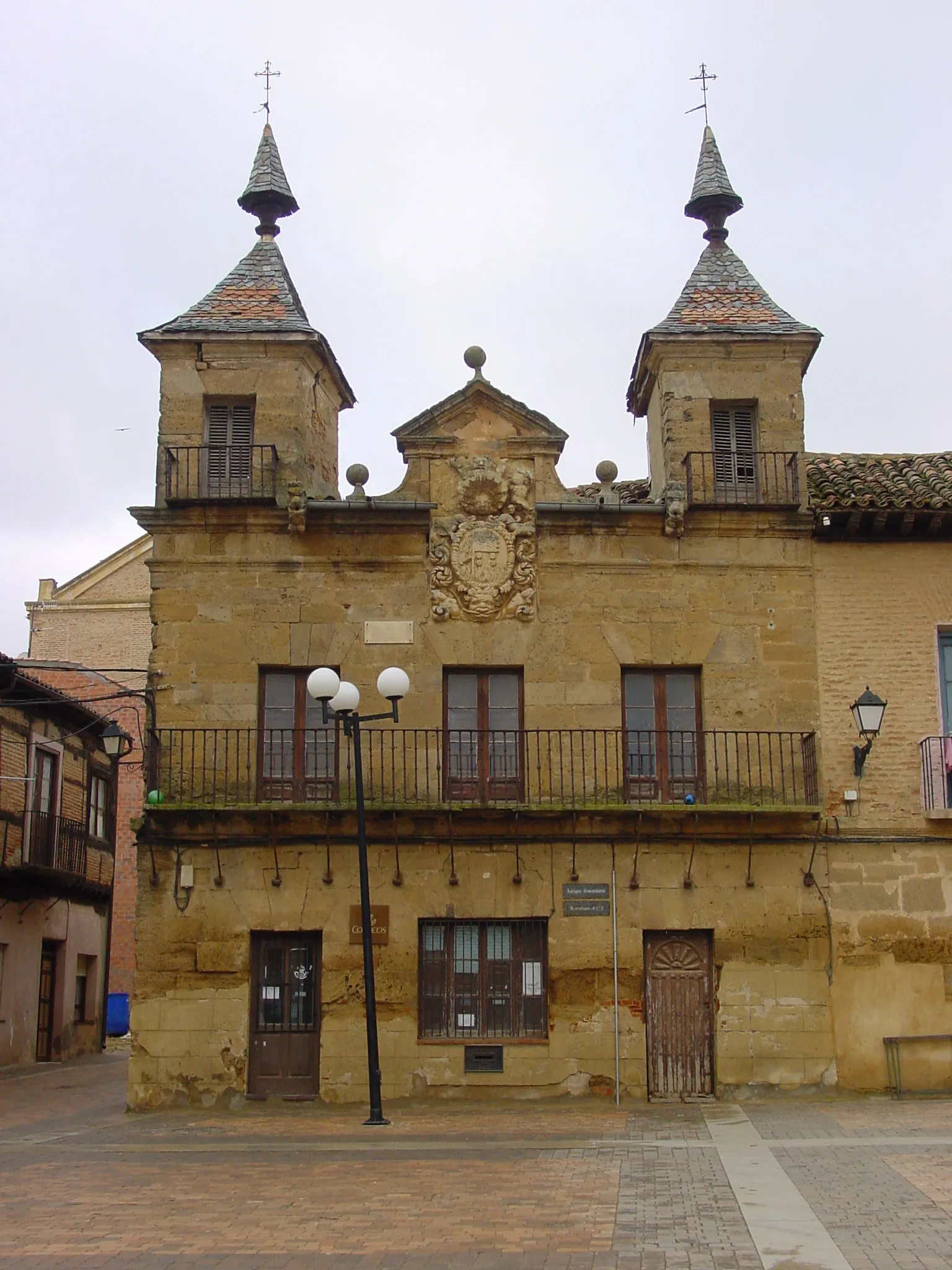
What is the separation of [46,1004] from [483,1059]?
13158 millimetres

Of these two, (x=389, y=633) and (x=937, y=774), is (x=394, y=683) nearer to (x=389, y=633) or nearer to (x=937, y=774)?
(x=389, y=633)

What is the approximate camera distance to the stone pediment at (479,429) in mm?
17750

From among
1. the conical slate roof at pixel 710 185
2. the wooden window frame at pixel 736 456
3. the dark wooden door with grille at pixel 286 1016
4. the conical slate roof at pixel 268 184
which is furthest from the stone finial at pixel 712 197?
the dark wooden door with grille at pixel 286 1016

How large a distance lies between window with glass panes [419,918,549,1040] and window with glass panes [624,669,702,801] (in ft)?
7.11

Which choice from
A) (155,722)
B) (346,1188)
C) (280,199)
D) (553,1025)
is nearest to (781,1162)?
(346,1188)

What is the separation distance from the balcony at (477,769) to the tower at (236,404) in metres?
3.23

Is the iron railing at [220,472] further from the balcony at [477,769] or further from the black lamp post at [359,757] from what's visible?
the black lamp post at [359,757]

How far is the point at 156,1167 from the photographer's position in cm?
1206

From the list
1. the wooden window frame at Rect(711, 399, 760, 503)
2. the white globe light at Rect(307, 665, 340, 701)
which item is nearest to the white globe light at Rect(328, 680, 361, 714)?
the white globe light at Rect(307, 665, 340, 701)

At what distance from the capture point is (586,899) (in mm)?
16625

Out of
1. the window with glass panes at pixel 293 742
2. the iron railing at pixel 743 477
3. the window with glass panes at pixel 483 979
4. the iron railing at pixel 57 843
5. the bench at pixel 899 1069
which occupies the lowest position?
the bench at pixel 899 1069

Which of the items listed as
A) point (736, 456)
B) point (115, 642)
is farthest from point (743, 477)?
point (115, 642)

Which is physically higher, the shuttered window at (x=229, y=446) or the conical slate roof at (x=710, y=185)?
the conical slate roof at (x=710, y=185)

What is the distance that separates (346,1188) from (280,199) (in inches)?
573
